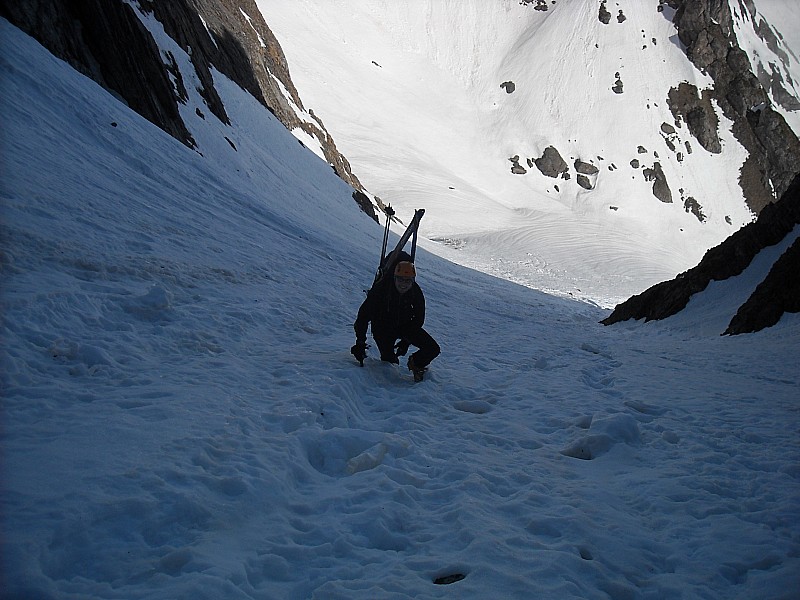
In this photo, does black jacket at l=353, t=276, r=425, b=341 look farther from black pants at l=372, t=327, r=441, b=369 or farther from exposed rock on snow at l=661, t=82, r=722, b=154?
exposed rock on snow at l=661, t=82, r=722, b=154

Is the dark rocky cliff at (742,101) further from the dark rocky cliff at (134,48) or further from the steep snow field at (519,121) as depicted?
the dark rocky cliff at (134,48)

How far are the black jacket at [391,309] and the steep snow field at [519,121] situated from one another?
3553cm

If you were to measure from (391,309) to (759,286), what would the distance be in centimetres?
1120

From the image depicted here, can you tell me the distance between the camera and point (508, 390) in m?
7.14

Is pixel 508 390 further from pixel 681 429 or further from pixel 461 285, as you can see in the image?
pixel 461 285

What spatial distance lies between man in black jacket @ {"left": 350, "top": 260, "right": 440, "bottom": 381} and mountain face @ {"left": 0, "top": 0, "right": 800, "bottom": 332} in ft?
65.4

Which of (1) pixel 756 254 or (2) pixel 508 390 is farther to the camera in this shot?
(1) pixel 756 254

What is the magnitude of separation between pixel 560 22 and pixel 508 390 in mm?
96043

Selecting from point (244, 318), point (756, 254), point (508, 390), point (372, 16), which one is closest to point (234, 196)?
point (244, 318)

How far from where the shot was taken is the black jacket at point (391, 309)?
664cm

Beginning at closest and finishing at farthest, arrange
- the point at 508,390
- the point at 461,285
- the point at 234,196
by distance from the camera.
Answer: the point at 508,390
the point at 234,196
the point at 461,285

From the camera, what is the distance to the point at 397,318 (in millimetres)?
6746

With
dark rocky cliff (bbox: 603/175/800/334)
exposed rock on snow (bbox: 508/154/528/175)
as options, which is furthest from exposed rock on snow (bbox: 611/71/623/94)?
dark rocky cliff (bbox: 603/175/800/334)

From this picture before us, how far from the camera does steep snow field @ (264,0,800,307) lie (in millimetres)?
52562
